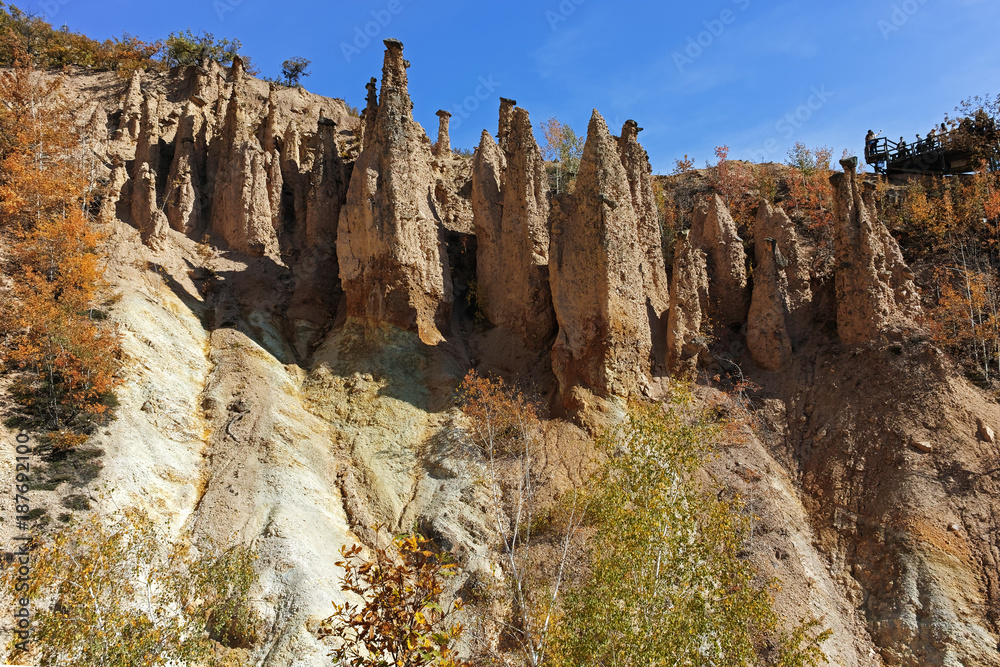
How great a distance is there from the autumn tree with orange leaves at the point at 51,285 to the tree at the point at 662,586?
13949 millimetres

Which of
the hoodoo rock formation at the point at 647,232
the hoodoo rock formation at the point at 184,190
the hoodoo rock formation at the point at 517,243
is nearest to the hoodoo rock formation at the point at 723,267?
the hoodoo rock formation at the point at 647,232

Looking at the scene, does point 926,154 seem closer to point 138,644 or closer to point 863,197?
point 863,197

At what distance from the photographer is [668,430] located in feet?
51.3

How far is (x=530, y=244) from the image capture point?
26.4 meters

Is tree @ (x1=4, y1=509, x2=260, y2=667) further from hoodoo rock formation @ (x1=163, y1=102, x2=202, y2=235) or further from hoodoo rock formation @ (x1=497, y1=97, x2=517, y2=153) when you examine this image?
hoodoo rock formation @ (x1=497, y1=97, x2=517, y2=153)

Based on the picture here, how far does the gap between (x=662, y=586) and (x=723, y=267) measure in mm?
16173

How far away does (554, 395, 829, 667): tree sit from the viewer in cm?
1216

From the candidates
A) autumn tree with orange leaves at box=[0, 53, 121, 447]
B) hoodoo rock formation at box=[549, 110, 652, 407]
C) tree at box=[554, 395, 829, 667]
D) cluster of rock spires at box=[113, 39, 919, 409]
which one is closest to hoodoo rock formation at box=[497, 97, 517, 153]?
cluster of rock spires at box=[113, 39, 919, 409]

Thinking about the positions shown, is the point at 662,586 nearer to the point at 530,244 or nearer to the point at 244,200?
the point at 530,244

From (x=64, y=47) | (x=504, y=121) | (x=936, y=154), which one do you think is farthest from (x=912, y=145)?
(x=64, y=47)

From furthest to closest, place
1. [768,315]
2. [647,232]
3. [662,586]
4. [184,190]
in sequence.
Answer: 1. [184,190]
2. [647,232]
3. [768,315]
4. [662,586]

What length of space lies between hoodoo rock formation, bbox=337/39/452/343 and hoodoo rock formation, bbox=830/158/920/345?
14.1 metres

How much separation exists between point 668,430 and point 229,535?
442 inches

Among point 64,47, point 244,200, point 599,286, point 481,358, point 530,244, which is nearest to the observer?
point 599,286
